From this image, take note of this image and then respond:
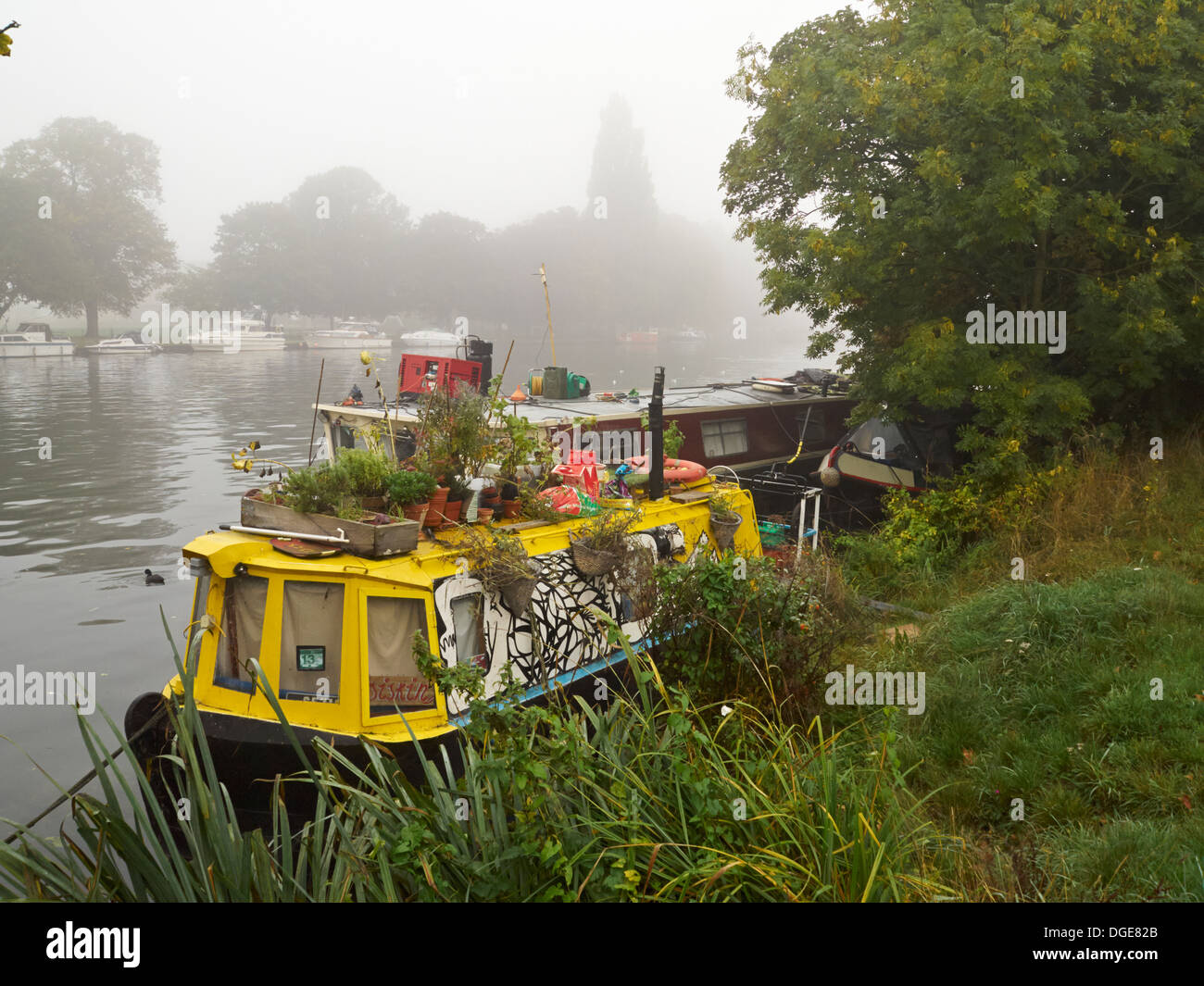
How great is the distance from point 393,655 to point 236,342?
78593 mm

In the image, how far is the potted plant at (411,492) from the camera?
6938 millimetres

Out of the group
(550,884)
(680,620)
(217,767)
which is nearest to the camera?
(550,884)

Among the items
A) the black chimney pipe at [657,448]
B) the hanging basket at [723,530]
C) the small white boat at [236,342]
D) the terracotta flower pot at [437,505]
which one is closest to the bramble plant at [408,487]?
the terracotta flower pot at [437,505]

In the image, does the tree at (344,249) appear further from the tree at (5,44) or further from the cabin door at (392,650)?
the tree at (5,44)

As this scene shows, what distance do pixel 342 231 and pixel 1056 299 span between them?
9522 centimetres

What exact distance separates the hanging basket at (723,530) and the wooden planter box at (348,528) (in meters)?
3.36

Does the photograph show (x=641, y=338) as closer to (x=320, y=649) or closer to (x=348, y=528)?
(x=348, y=528)

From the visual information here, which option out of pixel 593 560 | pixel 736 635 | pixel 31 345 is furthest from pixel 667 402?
pixel 31 345

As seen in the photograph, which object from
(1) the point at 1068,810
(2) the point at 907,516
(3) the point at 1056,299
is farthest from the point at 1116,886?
(3) the point at 1056,299

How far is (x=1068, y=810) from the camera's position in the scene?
232 inches

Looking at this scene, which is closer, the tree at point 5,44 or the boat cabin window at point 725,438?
the tree at point 5,44

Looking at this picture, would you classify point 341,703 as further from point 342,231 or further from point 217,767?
point 342,231

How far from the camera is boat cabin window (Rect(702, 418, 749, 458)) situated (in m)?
17.2

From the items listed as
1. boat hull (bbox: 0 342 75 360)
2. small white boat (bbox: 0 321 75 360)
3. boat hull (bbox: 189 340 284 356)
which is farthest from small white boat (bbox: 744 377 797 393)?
boat hull (bbox: 189 340 284 356)
